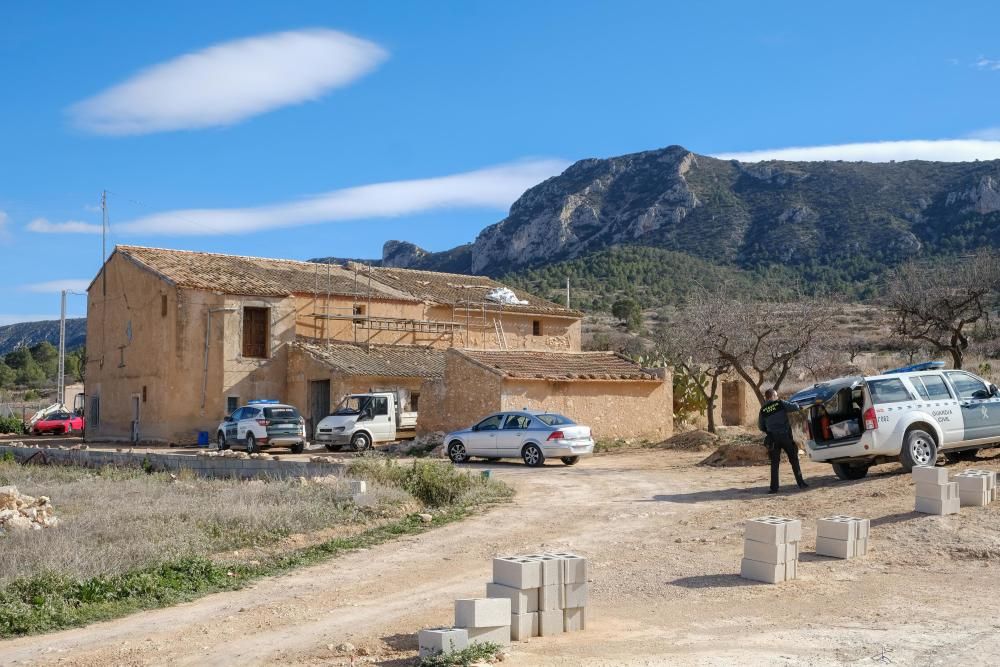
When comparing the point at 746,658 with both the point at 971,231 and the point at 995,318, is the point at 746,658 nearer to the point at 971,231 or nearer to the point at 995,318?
the point at 995,318

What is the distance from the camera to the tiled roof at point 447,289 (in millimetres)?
45375

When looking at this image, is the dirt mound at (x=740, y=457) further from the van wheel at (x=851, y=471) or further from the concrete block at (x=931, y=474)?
the concrete block at (x=931, y=474)

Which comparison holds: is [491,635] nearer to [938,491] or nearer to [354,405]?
[938,491]

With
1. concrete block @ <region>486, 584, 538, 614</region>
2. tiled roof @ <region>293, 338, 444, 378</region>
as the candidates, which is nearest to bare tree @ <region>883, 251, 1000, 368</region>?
tiled roof @ <region>293, 338, 444, 378</region>

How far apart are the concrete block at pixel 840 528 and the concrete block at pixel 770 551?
109 centimetres

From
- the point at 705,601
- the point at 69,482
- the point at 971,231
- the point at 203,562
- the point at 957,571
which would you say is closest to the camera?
the point at 705,601

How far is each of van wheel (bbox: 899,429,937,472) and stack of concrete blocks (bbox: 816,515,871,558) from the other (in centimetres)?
494

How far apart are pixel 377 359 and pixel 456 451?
1344 cm

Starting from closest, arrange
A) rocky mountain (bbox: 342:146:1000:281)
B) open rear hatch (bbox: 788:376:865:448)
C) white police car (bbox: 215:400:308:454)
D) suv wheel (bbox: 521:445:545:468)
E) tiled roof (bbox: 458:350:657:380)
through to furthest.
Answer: open rear hatch (bbox: 788:376:865:448) < suv wheel (bbox: 521:445:545:468) < tiled roof (bbox: 458:350:657:380) < white police car (bbox: 215:400:308:454) < rocky mountain (bbox: 342:146:1000:281)

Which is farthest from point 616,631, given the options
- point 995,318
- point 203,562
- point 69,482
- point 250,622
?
point 995,318

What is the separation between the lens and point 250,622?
9.59 meters

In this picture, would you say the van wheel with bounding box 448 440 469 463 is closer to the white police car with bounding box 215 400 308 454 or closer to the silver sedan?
the silver sedan

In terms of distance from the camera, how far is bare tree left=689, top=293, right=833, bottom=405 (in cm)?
3119

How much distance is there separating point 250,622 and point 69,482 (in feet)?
49.9
